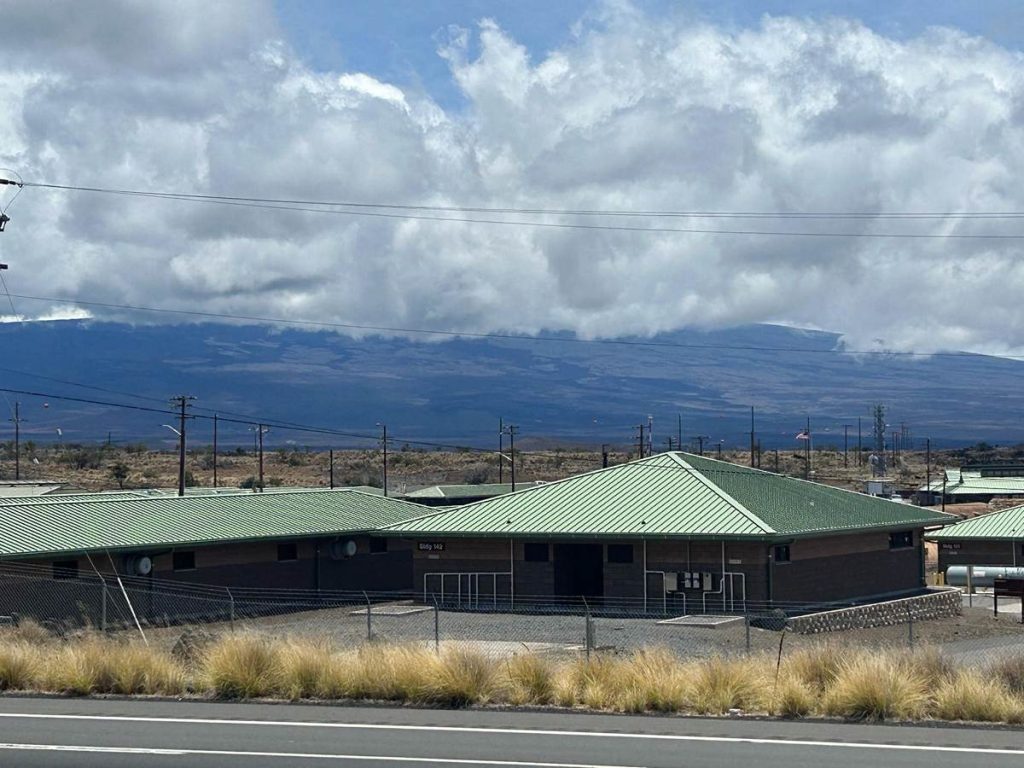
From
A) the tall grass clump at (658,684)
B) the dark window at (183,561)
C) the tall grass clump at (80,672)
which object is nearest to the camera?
the tall grass clump at (658,684)

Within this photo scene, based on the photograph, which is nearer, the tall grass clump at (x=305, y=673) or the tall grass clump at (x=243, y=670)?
the tall grass clump at (x=305, y=673)

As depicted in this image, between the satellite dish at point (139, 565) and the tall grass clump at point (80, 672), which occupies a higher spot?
the satellite dish at point (139, 565)

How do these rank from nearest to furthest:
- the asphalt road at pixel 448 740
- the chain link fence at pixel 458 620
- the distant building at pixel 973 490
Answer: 1. the asphalt road at pixel 448 740
2. the chain link fence at pixel 458 620
3. the distant building at pixel 973 490

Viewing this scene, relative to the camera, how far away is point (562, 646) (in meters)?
33.5

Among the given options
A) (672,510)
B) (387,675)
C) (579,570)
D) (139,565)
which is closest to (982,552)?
(579,570)

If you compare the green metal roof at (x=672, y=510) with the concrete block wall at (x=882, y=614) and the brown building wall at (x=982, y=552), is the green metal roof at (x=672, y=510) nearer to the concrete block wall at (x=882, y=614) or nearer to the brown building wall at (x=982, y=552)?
the concrete block wall at (x=882, y=614)

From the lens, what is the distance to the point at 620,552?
4191 centimetres

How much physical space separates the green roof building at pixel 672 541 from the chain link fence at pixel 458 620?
557mm

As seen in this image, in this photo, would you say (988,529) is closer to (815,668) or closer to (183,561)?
(183,561)

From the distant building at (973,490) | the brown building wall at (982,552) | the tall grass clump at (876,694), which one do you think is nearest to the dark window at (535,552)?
the brown building wall at (982,552)

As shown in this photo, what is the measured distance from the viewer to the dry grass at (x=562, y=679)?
19.8 metres

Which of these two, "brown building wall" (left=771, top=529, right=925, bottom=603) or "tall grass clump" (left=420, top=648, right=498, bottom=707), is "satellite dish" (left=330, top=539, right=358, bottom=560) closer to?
"brown building wall" (left=771, top=529, right=925, bottom=603)

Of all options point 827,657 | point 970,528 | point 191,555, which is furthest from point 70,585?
point 970,528

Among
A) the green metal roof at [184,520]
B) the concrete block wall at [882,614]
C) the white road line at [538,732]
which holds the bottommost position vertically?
the concrete block wall at [882,614]
